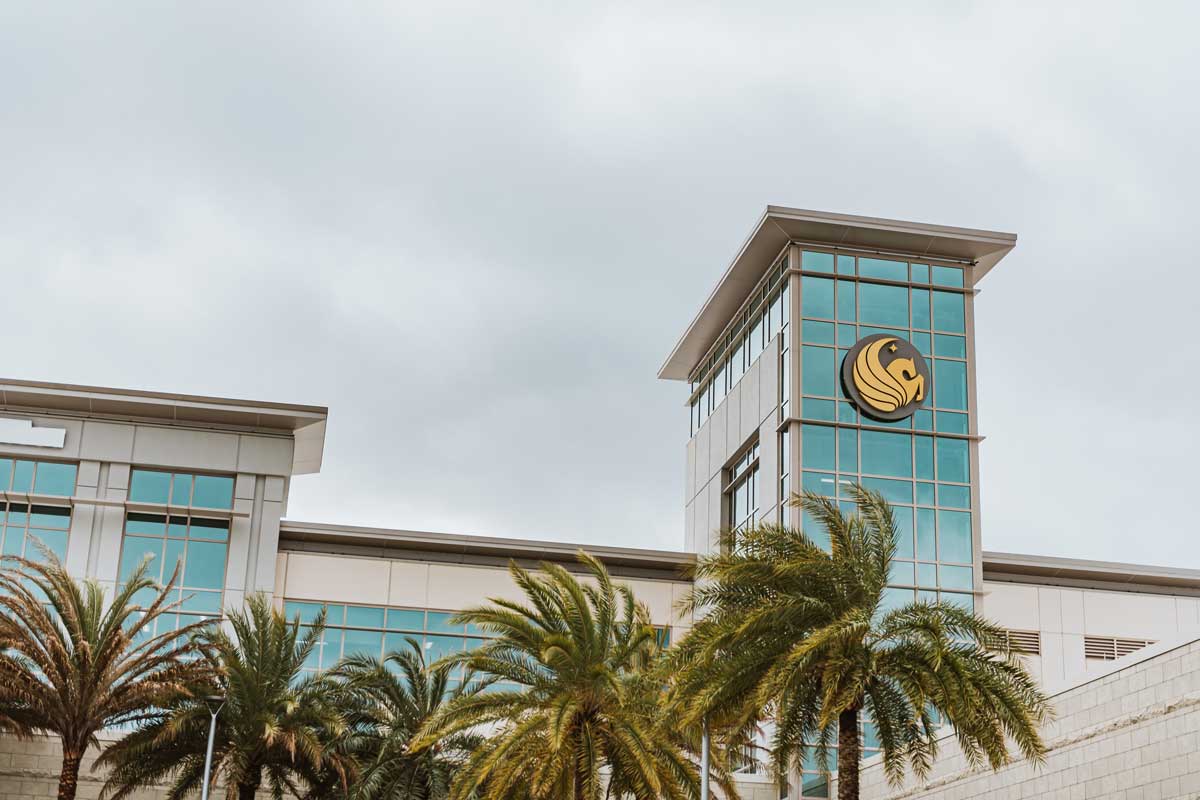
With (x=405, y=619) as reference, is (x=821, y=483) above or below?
above

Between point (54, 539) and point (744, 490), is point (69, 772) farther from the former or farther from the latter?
point (744, 490)

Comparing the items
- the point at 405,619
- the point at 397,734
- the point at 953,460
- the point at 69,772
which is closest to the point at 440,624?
the point at 405,619

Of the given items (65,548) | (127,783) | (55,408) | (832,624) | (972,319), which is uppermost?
(972,319)

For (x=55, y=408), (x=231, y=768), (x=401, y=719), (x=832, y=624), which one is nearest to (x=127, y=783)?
(x=231, y=768)

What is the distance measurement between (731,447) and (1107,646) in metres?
14.5

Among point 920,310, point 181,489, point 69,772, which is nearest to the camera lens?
point 69,772

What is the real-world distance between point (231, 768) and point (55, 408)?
17066 millimetres

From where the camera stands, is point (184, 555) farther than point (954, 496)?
Yes

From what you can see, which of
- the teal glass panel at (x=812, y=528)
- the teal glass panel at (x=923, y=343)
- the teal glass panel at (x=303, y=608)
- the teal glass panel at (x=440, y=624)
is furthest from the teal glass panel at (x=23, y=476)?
the teal glass panel at (x=923, y=343)

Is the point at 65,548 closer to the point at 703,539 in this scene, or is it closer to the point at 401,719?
the point at 401,719

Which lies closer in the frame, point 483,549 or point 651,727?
point 651,727

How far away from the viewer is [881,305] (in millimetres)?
49250

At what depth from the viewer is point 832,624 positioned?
93.1 feet

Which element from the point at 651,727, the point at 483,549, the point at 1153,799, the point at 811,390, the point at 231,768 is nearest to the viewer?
the point at 1153,799
